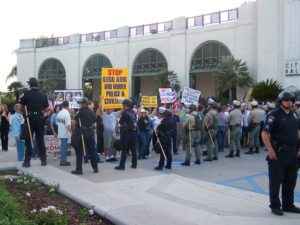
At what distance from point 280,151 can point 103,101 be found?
24.1 ft

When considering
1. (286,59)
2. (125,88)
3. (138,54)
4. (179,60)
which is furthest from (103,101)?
(138,54)

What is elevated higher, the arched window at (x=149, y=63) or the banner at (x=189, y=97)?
the arched window at (x=149, y=63)

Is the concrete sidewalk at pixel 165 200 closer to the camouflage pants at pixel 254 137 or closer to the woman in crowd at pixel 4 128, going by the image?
the woman in crowd at pixel 4 128

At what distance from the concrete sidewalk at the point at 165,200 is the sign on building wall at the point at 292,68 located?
24.0 m

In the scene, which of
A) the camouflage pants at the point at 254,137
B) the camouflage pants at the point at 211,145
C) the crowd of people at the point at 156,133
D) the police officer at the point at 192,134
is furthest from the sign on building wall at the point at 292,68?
the police officer at the point at 192,134

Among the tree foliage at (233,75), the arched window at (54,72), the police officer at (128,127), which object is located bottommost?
the police officer at (128,127)

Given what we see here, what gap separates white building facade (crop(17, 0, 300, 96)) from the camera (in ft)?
116

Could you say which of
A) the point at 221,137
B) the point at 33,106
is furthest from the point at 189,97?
the point at 33,106

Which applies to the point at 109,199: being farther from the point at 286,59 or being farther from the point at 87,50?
the point at 87,50

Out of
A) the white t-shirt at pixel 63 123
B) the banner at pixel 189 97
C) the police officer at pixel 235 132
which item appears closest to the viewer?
the white t-shirt at pixel 63 123

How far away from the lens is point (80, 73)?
51.9m

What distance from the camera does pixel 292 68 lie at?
33.3 meters

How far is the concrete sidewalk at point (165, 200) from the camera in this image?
7.01 metres

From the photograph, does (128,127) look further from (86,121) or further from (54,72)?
(54,72)
